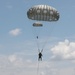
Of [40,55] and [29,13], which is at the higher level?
[29,13]

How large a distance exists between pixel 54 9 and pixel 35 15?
4.80 m

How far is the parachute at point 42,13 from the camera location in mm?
148875

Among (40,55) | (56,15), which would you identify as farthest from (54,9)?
(40,55)

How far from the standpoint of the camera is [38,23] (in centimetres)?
15062

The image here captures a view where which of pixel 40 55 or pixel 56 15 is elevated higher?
pixel 56 15

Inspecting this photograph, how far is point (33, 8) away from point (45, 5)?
3.16m

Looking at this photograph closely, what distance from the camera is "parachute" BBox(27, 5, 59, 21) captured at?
149 metres

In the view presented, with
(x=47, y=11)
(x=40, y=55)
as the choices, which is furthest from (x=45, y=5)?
(x=40, y=55)

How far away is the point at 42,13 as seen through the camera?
488 feet

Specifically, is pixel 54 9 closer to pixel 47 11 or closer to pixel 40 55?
pixel 47 11

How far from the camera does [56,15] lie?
150m

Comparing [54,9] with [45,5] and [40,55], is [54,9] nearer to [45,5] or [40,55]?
[45,5]

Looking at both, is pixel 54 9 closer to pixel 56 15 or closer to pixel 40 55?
pixel 56 15

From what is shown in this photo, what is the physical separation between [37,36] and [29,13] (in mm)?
6404
